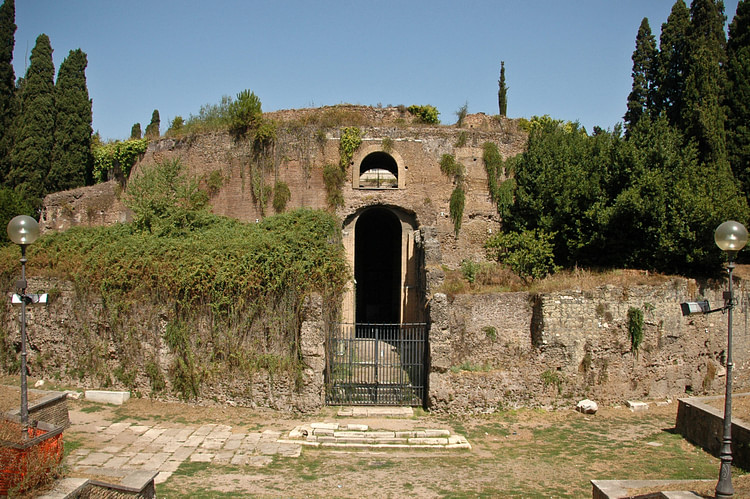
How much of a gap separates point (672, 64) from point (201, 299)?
18.4m

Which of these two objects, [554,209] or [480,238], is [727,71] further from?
[480,238]

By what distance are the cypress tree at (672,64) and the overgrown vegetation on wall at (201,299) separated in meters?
13.8

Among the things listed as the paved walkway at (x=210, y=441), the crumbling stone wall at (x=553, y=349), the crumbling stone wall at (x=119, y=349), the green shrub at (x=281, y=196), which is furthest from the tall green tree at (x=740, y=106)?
the crumbling stone wall at (x=119, y=349)

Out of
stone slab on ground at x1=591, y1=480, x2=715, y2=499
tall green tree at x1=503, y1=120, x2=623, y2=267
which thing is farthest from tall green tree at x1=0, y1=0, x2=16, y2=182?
stone slab on ground at x1=591, y1=480, x2=715, y2=499

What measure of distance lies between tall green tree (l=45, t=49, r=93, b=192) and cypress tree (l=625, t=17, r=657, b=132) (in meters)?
22.2

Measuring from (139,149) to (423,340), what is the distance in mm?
13251

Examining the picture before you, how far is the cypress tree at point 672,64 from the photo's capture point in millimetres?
20594

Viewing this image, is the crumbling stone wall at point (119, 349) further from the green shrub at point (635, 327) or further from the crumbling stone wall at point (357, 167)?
the green shrub at point (635, 327)

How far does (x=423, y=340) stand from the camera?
1326 cm

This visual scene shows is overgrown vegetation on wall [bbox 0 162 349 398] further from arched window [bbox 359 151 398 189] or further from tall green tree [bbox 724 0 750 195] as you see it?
tall green tree [bbox 724 0 750 195]

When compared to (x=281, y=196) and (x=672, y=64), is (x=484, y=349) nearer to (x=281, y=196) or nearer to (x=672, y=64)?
(x=281, y=196)

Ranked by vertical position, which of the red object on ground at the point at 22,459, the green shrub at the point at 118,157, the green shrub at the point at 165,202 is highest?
the green shrub at the point at 118,157

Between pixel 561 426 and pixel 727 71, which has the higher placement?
pixel 727 71

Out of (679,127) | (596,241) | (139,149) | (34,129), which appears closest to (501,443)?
(596,241)
